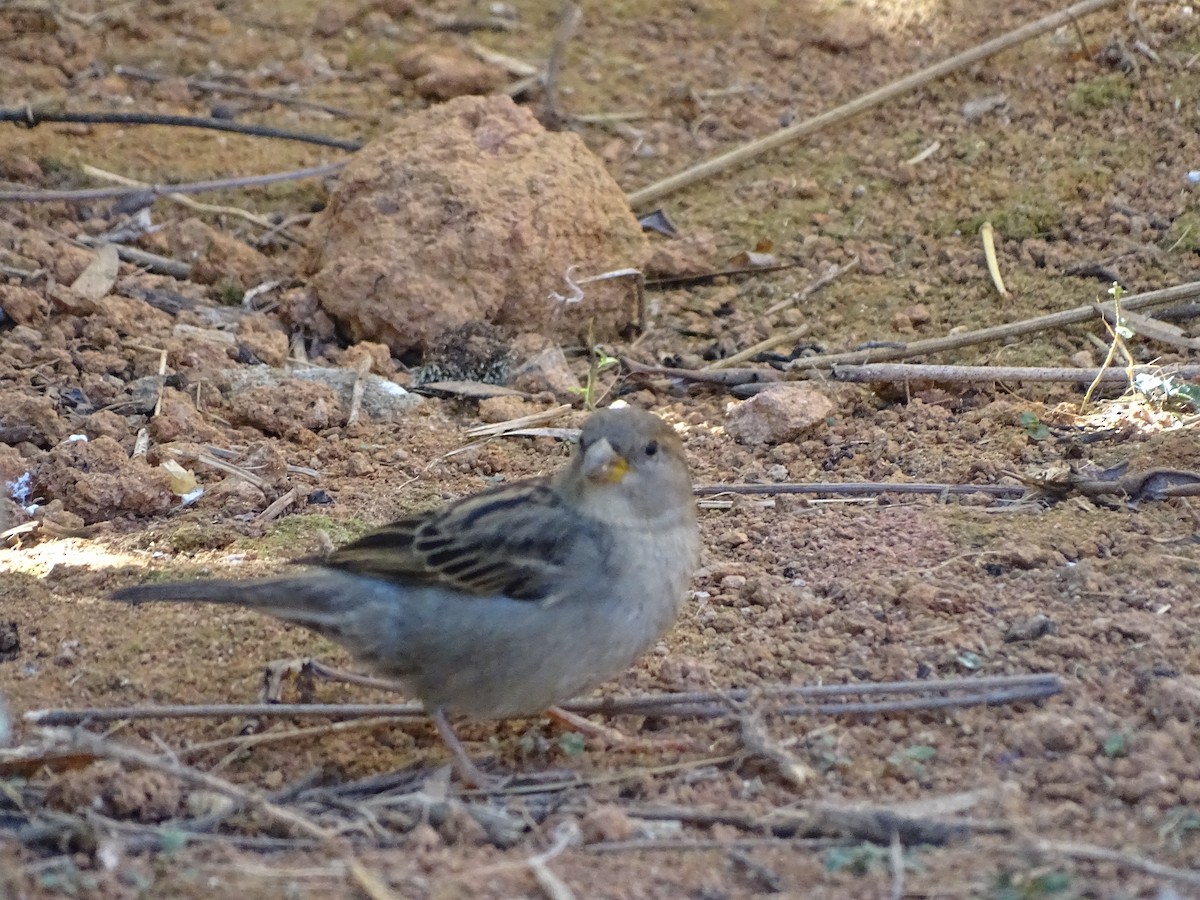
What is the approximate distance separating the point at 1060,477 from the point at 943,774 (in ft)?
6.36

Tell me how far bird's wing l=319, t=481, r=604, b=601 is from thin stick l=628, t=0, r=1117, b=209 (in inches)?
164

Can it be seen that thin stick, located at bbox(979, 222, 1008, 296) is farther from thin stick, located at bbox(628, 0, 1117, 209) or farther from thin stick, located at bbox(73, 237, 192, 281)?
thin stick, located at bbox(73, 237, 192, 281)

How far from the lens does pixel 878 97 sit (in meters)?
8.62

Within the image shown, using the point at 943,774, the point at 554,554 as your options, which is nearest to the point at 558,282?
the point at 554,554

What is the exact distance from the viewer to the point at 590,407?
6863 mm

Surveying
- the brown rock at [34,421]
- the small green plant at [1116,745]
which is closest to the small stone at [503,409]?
the brown rock at [34,421]

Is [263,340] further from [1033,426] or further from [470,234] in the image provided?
[1033,426]

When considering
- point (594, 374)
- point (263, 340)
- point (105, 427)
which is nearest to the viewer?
point (105, 427)

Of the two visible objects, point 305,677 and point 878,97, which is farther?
point 878,97

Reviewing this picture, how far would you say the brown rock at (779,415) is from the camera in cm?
644

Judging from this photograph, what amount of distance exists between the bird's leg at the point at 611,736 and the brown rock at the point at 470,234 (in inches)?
116

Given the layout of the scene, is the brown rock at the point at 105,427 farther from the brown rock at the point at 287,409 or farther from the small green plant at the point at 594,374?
the small green plant at the point at 594,374

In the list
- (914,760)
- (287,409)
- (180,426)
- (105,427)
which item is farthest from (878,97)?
(914,760)

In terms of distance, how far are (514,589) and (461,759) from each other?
50 cm
